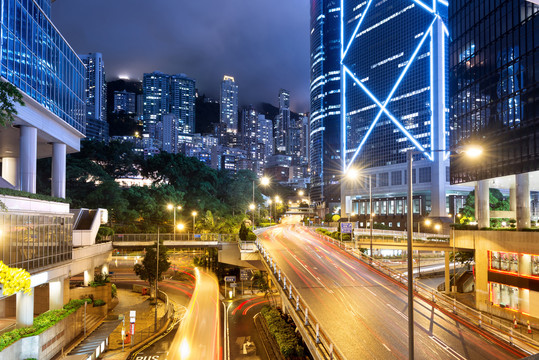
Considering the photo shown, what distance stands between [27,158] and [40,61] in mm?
8662

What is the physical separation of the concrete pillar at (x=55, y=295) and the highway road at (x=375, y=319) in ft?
56.6

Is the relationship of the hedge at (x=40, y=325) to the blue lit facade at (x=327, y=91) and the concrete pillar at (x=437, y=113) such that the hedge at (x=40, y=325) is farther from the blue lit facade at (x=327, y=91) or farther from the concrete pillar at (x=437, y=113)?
A: the blue lit facade at (x=327, y=91)

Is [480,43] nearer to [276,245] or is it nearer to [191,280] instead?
[276,245]

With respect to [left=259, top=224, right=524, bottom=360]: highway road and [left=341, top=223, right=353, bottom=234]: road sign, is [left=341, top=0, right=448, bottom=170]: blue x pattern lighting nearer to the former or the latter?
[left=341, top=223, right=353, bottom=234]: road sign

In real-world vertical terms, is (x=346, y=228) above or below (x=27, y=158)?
below

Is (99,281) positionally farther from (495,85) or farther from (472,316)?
(495,85)

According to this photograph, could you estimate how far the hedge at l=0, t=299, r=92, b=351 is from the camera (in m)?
20.6

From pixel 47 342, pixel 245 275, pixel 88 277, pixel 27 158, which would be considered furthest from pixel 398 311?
pixel 88 277

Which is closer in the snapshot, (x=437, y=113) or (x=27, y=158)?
(x=27, y=158)

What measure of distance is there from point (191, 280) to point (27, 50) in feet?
114

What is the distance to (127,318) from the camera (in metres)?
36.0

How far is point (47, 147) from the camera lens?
43.1m

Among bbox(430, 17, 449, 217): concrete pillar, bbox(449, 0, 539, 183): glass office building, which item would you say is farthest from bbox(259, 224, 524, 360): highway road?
bbox(430, 17, 449, 217): concrete pillar

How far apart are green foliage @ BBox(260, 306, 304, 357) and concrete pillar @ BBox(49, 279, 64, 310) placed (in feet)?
51.1
